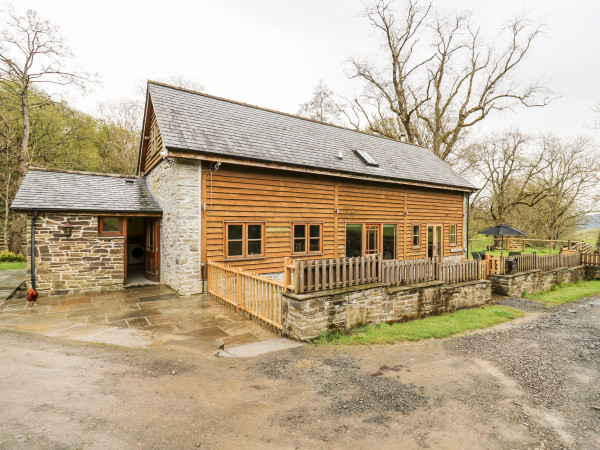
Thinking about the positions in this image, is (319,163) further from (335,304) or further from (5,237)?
(5,237)

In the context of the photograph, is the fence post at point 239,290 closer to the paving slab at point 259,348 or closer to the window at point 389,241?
the paving slab at point 259,348

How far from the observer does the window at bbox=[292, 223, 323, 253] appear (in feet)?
38.8

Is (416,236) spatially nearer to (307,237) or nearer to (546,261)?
(546,261)

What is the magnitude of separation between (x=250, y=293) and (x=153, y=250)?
6402 millimetres

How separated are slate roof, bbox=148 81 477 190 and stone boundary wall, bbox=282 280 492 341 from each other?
599 centimetres

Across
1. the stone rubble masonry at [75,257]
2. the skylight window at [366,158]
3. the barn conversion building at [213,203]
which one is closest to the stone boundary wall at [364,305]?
the barn conversion building at [213,203]

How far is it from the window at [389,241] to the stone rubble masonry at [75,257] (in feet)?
37.0

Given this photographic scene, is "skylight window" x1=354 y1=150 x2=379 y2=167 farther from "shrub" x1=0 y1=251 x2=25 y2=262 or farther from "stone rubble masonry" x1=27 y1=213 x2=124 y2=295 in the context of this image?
"shrub" x1=0 y1=251 x2=25 y2=262

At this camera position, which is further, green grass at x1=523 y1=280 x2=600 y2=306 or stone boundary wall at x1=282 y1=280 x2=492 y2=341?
green grass at x1=523 y1=280 x2=600 y2=306

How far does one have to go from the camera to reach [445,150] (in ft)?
91.0

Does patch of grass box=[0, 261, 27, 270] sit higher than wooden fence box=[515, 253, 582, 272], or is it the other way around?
wooden fence box=[515, 253, 582, 272]

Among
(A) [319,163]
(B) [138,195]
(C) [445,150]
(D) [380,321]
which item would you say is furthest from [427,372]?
(C) [445,150]

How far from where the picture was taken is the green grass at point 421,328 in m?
6.02

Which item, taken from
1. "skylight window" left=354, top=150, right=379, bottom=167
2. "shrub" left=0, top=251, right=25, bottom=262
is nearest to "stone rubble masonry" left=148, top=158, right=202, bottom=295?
"skylight window" left=354, top=150, right=379, bottom=167
